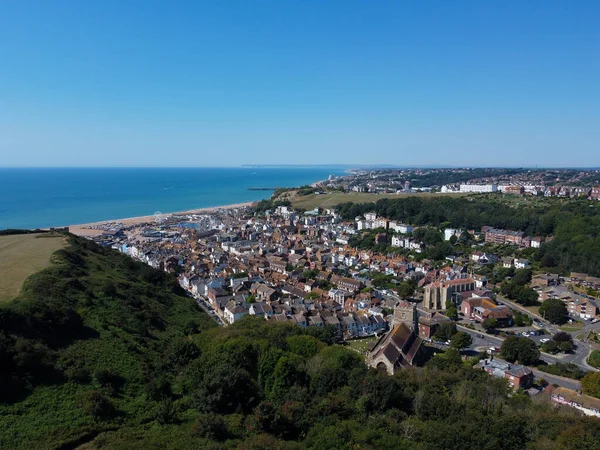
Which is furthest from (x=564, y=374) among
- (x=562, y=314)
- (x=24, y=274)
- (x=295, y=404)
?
(x=24, y=274)

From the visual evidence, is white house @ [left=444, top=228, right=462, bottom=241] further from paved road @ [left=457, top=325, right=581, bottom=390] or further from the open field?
the open field

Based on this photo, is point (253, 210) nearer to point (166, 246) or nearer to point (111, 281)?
point (166, 246)

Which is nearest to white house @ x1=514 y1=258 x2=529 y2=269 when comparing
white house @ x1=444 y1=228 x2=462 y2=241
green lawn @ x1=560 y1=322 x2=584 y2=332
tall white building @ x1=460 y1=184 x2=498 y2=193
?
white house @ x1=444 y1=228 x2=462 y2=241

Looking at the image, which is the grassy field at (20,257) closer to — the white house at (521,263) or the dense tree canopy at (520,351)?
the dense tree canopy at (520,351)

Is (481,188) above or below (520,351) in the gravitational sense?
above

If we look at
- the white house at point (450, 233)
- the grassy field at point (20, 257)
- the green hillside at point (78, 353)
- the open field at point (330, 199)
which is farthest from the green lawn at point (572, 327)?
the open field at point (330, 199)

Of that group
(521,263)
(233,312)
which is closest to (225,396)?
(233,312)

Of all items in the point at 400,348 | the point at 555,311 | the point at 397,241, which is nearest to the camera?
the point at 400,348

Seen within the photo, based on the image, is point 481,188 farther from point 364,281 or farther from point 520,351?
point 520,351

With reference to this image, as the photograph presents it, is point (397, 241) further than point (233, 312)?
Yes
